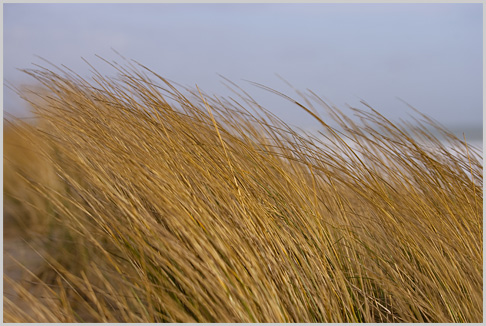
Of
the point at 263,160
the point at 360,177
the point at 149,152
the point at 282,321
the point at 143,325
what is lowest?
the point at 143,325

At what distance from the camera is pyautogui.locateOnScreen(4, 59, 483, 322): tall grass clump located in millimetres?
1454

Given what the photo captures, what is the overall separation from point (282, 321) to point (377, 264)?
59cm

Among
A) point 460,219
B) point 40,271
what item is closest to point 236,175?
point 460,219

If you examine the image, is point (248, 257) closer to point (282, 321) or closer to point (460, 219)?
point (282, 321)

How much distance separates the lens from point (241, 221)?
5.16ft

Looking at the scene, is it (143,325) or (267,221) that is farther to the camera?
(267,221)

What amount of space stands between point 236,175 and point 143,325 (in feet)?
1.89

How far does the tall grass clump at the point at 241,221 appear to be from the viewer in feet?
4.77

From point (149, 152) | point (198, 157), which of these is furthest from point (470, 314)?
point (149, 152)

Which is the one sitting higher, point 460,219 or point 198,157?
point 460,219

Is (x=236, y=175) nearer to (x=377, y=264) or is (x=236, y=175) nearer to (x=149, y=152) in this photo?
(x=149, y=152)

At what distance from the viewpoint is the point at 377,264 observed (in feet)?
6.23

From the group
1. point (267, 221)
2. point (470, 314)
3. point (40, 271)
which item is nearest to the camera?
point (267, 221)

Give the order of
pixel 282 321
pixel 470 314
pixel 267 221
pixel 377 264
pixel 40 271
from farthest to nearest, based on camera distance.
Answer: pixel 40 271, pixel 377 264, pixel 470 314, pixel 267 221, pixel 282 321
